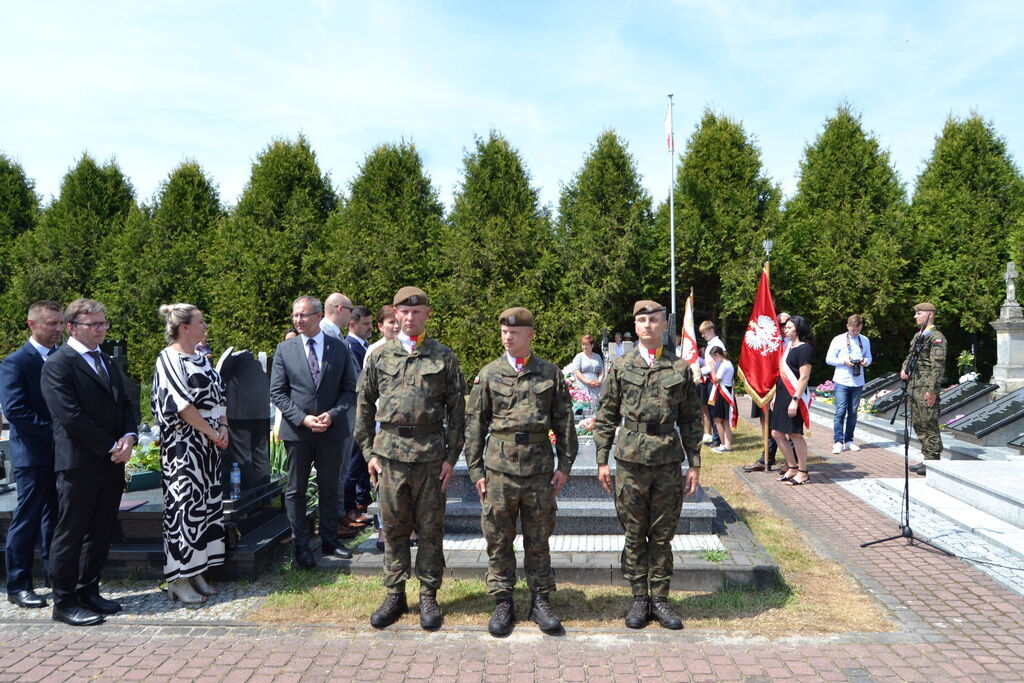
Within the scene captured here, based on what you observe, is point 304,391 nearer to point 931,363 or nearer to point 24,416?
point 24,416

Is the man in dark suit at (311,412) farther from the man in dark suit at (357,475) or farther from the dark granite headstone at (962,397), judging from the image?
the dark granite headstone at (962,397)

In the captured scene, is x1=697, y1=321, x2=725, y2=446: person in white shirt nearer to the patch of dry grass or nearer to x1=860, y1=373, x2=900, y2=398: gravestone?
the patch of dry grass

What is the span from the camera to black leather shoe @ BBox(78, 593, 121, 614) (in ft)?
14.5

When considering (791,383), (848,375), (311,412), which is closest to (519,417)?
(311,412)

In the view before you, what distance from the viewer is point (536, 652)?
3.79 m

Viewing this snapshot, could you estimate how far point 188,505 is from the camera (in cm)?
458

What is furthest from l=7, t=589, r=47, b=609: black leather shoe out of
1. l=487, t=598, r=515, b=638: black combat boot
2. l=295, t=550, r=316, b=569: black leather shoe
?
l=487, t=598, r=515, b=638: black combat boot

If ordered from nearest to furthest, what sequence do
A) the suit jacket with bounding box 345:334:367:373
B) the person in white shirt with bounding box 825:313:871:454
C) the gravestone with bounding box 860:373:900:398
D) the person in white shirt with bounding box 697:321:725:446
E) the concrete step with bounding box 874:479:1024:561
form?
the concrete step with bounding box 874:479:1024:561 < the suit jacket with bounding box 345:334:367:373 < the person in white shirt with bounding box 825:313:871:454 < the person in white shirt with bounding box 697:321:725:446 < the gravestone with bounding box 860:373:900:398

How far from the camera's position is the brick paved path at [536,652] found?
3.55 metres

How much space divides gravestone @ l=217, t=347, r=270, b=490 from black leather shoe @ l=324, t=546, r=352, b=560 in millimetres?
889

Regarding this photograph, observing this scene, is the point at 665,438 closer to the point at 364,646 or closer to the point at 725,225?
the point at 364,646

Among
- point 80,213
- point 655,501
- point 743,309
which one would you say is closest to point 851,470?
point 655,501

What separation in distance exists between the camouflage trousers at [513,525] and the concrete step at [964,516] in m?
3.79

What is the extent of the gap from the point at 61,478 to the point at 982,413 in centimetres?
1143
